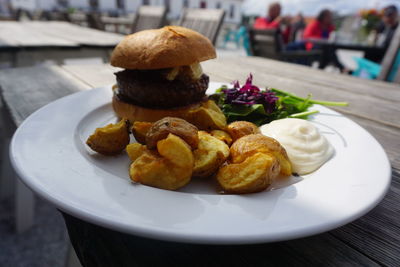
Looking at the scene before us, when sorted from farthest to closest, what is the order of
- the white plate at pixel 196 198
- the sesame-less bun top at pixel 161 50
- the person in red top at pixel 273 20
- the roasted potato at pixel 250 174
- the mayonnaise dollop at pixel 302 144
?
the person in red top at pixel 273 20 < the sesame-less bun top at pixel 161 50 < the mayonnaise dollop at pixel 302 144 < the roasted potato at pixel 250 174 < the white plate at pixel 196 198

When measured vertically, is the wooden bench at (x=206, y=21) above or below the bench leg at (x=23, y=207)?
above

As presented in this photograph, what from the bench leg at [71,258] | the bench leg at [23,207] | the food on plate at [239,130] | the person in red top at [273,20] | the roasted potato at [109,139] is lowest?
the bench leg at [23,207]

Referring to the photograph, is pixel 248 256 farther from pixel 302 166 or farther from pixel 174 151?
pixel 302 166

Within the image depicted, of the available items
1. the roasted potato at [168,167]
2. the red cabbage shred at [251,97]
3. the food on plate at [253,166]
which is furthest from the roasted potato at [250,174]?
the red cabbage shred at [251,97]

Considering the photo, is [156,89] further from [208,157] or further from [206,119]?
[208,157]

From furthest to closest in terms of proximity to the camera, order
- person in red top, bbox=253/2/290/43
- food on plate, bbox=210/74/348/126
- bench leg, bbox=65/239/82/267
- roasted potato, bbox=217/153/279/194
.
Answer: person in red top, bbox=253/2/290/43 < food on plate, bbox=210/74/348/126 < bench leg, bbox=65/239/82/267 < roasted potato, bbox=217/153/279/194

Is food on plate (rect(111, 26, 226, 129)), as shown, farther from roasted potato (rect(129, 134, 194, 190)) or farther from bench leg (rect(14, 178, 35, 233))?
bench leg (rect(14, 178, 35, 233))

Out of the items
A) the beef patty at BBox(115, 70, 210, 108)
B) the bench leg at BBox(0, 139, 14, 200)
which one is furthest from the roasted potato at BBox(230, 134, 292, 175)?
the bench leg at BBox(0, 139, 14, 200)

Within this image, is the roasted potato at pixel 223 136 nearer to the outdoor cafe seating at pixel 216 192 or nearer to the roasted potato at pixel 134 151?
the outdoor cafe seating at pixel 216 192
